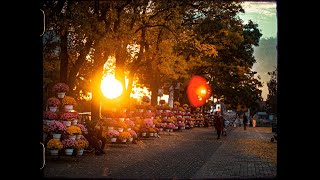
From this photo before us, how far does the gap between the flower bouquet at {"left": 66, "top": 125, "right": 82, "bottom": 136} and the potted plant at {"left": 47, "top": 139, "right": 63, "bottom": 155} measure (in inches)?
29.9

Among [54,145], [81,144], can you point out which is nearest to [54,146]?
[54,145]

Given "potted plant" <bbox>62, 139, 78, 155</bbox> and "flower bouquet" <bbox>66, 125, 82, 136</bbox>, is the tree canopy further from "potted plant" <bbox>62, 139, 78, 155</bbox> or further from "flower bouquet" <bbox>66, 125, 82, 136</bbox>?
"potted plant" <bbox>62, 139, 78, 155</bbox>

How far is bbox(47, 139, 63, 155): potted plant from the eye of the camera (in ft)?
61.8

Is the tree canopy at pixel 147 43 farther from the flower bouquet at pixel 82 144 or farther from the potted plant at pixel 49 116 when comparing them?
the flower bouquet at pixel 82 144

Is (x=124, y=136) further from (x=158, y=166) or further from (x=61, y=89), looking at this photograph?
(x=158, y=166)

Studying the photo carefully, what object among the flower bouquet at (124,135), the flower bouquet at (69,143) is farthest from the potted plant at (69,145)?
the flower bouquet at (124,135)

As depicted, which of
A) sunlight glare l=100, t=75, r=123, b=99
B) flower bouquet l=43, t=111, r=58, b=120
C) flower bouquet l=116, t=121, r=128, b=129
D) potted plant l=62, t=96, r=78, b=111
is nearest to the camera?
flower bouquet l=43, t=111, r=58, b=120

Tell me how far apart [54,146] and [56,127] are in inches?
30.8

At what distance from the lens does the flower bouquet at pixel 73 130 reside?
19.7m

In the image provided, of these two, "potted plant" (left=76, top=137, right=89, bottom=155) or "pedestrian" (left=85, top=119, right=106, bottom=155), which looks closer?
"potted plant" (left=76, top=137, right=89, bottom=155)

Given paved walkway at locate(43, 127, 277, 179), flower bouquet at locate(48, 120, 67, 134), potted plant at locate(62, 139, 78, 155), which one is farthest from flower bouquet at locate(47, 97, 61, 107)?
paved walkway at locate(43, 127, 277, 179)

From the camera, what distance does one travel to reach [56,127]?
762 inches

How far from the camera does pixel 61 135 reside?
64.2 feet
